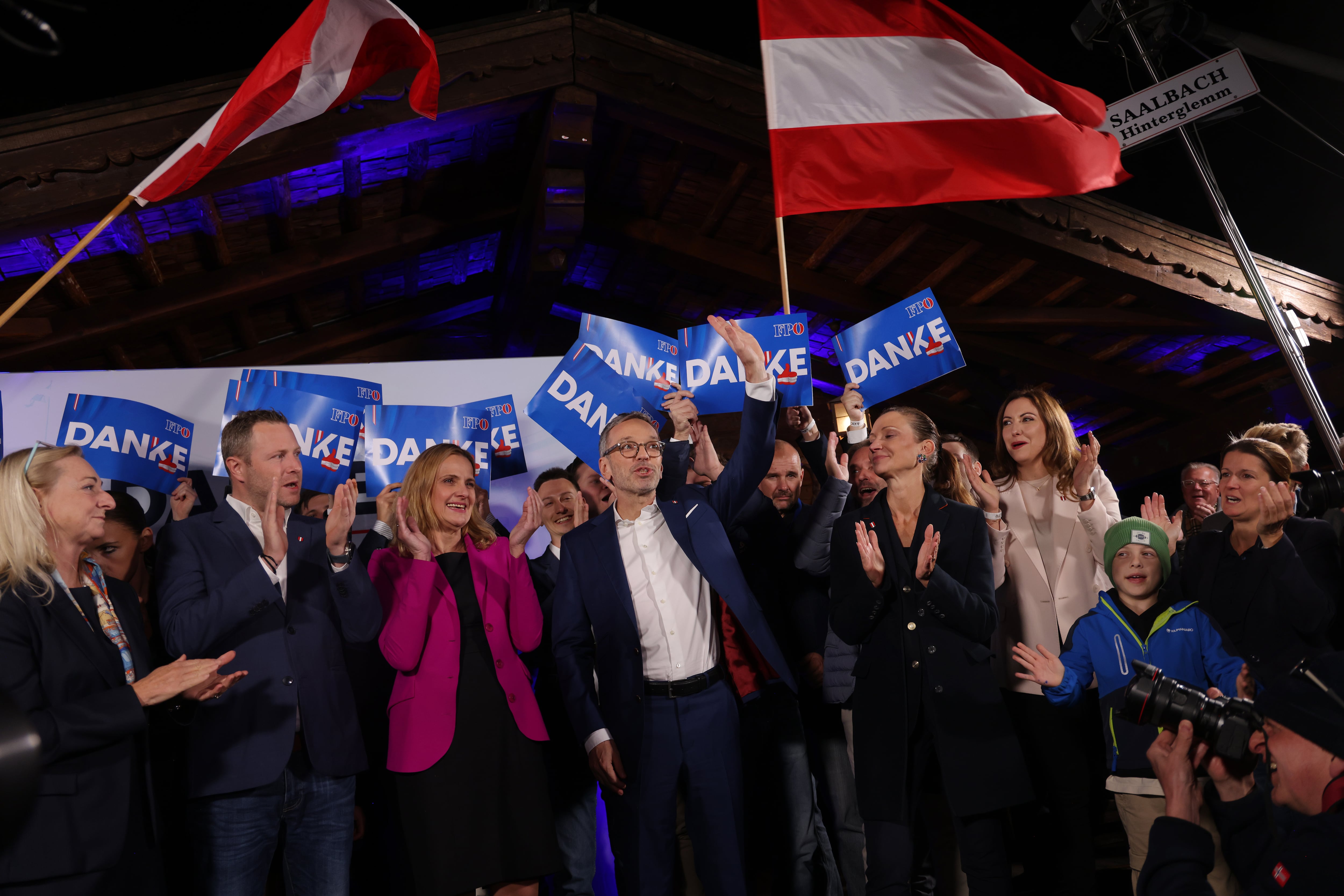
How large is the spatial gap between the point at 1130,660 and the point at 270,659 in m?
2.80

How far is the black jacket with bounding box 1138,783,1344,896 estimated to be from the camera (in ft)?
5.27

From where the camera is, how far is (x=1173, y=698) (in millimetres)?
1998

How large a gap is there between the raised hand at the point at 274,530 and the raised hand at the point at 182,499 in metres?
1.54

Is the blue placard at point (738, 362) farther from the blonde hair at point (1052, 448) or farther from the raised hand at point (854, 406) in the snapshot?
the blonde hair at point (1052, 448)

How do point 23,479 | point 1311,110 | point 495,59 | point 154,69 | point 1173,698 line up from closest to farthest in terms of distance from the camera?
point 1173,698, point 23,479, point 495,59, point 1311,110, point 154,69

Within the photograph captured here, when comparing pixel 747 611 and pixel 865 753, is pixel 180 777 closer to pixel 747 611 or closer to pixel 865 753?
pixel 747 611

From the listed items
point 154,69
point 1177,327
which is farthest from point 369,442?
point 154,69

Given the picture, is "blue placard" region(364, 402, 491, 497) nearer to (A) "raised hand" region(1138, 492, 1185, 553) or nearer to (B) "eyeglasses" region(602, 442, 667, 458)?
(B) "eyeglasses" region(602, 442, 667, 458)

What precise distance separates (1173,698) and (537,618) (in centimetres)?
212

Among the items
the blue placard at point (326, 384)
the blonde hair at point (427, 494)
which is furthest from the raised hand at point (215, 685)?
the blue placard at point (326, 384)

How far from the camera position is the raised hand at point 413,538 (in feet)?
11.1

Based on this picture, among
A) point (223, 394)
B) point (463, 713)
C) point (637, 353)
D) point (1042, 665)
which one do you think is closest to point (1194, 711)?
point (1042, 665)

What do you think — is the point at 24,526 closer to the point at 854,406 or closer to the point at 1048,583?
the point at 854,406

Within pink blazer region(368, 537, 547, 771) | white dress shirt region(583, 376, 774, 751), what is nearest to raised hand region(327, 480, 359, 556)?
pink blazer region(368, 537, 547, 771)
